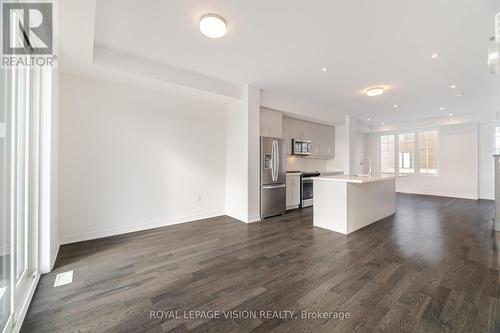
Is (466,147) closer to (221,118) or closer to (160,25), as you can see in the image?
(221,118)

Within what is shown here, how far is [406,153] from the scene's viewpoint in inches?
330

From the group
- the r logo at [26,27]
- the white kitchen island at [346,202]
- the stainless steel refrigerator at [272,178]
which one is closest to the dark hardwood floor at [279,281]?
the white kitchen island at [346,202]

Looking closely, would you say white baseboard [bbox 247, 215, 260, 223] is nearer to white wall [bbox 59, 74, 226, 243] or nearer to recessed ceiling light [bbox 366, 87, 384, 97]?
white wall [bbox 59, 74, 226, 243]

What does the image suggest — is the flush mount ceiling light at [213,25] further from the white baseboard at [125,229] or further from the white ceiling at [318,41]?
the white baseboard at [125,229]

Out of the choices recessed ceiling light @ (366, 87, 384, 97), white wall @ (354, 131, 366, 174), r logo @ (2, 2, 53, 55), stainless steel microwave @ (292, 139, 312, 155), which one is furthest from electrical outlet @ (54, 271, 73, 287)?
white wall @ (354, 131, 366, 174)

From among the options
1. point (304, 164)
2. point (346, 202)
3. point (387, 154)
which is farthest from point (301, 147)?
point (387, 154)

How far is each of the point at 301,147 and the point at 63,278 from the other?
5542 millimetres

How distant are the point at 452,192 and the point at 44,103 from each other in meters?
10.8

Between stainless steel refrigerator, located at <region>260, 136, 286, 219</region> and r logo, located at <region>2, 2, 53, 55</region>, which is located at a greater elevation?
r logo, located at <region>2, 2, 53, 55</region>

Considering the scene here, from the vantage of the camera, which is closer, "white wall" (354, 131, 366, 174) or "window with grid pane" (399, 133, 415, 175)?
"window with grid pane" (399, 133, 415, 175)

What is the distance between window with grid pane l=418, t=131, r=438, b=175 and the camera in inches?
302

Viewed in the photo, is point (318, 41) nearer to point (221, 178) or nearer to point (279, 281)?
point (279, 281)

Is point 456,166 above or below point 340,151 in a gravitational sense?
below

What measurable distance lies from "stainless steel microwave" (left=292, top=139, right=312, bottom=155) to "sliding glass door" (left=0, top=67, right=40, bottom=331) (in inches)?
203
